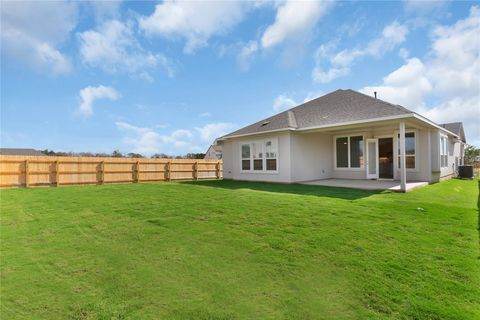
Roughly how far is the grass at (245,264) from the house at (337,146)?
682cm

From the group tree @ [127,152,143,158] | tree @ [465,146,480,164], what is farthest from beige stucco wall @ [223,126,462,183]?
tree @ [465,146,480,164]

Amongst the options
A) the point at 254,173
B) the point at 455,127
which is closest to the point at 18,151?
the point at 254,173

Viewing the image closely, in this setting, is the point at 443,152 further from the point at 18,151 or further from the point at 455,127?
the point at 18,151

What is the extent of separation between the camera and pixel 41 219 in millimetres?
6277

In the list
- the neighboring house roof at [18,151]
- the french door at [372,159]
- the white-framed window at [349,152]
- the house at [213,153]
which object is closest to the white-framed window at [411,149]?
the french door at [372,159]

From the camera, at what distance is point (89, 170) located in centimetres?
1478

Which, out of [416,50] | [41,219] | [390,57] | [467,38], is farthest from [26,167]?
[467,38]

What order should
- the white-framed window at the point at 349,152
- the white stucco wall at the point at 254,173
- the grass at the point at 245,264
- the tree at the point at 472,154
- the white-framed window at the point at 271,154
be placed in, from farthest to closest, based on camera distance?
the tree at the point at 472,154 < the white-framed window at the point at 349,152 < the white-framed window at the point at 271,154 < the white stucco wall at the point at 254,173 < the grass at the point at 245,264

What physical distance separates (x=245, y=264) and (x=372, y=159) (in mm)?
12623

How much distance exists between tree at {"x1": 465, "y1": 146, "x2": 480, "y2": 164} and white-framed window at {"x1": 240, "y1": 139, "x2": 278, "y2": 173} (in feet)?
96.0

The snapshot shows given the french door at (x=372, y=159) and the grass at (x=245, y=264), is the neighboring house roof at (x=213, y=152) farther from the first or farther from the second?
the grass at (x=245, y=264)

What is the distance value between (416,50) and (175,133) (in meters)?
20.5

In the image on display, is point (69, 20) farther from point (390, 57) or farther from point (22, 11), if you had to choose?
point (390, 57)

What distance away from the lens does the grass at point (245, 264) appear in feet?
9.13
